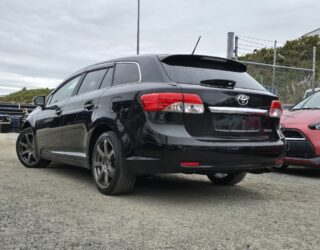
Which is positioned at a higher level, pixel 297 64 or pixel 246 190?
pixel 297 64

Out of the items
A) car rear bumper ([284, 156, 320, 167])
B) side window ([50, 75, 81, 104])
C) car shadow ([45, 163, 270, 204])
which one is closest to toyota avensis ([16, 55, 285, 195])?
car shadow ([45, 163, 270, 204])

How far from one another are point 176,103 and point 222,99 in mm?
507

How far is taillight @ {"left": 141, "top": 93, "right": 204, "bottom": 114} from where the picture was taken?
15.6 ft

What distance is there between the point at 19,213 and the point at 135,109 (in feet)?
4.90

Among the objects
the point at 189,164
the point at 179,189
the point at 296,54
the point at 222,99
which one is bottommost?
the point at 179,189

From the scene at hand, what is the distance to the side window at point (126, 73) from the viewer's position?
5461 mm

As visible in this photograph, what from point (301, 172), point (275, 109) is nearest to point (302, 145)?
point (301, 172)

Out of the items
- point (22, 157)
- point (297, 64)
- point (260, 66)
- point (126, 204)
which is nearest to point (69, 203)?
point (126, 204)

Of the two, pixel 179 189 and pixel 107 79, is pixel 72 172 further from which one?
pixel 179 189

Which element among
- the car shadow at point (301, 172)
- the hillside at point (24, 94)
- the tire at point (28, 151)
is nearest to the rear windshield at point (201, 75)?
the car shadow at point (301, 172)

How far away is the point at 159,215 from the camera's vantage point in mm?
4520

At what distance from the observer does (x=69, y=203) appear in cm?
493

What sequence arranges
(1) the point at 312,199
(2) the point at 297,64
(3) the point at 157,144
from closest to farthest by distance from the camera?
1. (3) the point at 157,144
2. (1) the point at 312,199
3. (2) the point at 297,64

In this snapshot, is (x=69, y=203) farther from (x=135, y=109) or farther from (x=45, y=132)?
(x=45, y=132)
